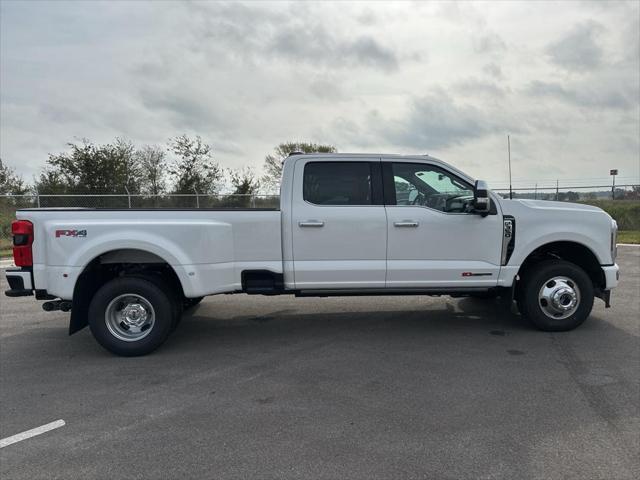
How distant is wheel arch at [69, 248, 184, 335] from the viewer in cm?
499

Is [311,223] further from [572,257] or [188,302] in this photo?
[572,257]

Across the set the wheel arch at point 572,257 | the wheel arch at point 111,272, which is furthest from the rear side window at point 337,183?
the wheel arch at point 572,257

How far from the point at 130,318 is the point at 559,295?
4.90 metres

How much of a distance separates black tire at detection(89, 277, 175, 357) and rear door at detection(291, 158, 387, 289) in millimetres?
1478

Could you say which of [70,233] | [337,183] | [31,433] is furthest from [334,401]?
[70,233]

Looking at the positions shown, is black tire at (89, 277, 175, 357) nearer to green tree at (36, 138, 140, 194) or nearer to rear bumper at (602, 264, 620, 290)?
rear bumper at (602, 264, 620, 290)

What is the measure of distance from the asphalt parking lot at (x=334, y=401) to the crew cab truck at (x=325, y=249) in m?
0.52

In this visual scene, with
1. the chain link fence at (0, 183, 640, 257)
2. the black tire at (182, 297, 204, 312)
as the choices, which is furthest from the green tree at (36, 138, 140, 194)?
the black tire at (182, 297, 204, 312)

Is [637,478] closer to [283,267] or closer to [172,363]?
[283,267]

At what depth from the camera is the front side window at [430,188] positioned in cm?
545

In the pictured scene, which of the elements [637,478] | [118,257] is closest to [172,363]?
[118,257]

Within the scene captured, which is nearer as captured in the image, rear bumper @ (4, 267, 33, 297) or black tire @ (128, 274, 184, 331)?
rear bumper @ (4, 267, 33, 297)

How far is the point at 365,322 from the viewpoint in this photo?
20.6ft

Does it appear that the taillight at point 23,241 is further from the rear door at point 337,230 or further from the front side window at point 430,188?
the front side window at point 430,188
